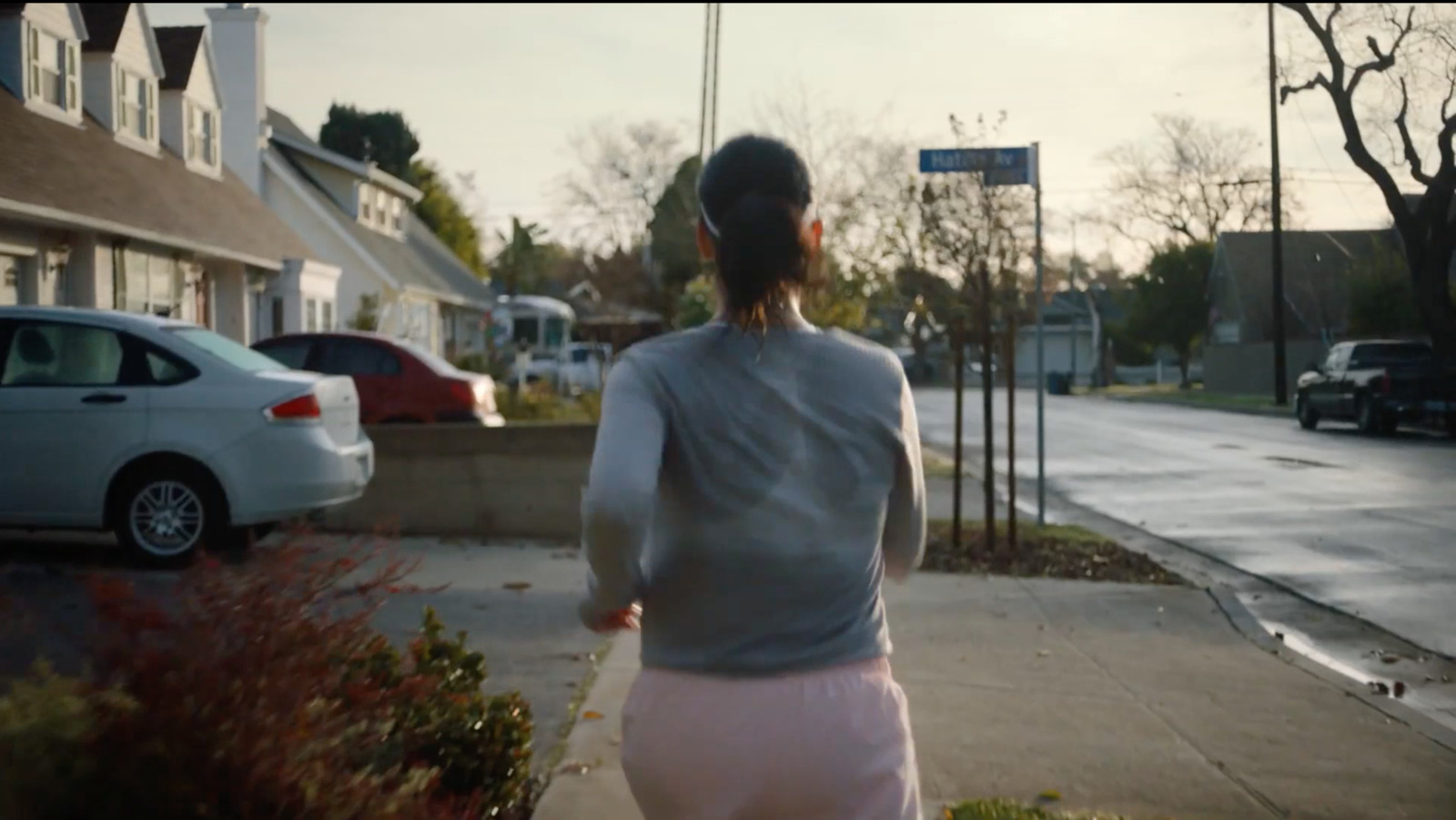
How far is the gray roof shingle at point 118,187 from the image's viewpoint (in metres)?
16.7

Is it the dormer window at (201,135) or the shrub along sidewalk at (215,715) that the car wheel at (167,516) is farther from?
the dormer window at (201,135)

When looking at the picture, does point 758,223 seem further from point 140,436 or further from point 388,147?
point 388,147

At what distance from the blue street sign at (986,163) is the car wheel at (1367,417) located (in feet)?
38.3

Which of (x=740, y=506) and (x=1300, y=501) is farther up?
(x=740, y=506)

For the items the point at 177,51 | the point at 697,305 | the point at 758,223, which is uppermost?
the point at 177,51

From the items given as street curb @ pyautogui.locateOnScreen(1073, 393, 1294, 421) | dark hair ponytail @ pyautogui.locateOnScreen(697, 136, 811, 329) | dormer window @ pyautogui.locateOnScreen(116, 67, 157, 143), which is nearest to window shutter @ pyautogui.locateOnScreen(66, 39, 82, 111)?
dormer window @ pyautogui.locateOnScreen(116, 67, 157, 143)

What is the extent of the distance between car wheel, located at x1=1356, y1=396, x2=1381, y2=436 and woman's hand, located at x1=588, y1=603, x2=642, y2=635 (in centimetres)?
2083

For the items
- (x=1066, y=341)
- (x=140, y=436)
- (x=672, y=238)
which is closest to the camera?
(x=140, y=436)

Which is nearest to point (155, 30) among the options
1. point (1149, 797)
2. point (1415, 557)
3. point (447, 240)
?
point (1415, 557)

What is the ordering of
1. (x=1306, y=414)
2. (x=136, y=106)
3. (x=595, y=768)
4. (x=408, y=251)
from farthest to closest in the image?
1. (x=408, y=251)
2. (x=1306, y=414)
3. (x=136, y=106)
4. (x=595, y=768)

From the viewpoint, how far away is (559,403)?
84.3ft

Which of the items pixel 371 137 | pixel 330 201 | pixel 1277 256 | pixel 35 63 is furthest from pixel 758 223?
pixel 371 137

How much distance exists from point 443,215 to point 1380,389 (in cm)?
4338

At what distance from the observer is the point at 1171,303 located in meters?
60.5
